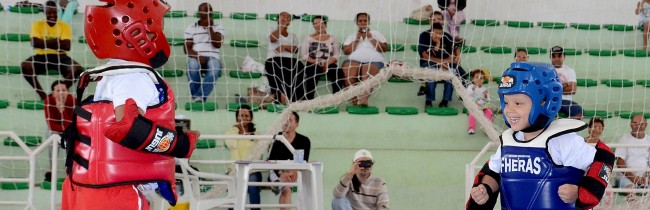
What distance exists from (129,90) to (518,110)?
1615mm

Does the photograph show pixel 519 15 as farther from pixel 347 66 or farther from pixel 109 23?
pixel 109 23

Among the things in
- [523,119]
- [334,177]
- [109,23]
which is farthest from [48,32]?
[523,119]

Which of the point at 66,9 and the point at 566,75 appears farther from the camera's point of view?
the point at 66,9

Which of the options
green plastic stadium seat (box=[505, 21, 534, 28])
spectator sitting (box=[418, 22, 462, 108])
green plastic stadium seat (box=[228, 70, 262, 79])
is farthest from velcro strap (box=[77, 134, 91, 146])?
green plastic stadium seat (box=[505, 21, 534, 28])

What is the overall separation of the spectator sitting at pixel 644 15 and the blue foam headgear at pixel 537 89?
24.0 feet

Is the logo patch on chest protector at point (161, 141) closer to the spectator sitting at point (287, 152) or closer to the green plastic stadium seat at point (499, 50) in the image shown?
the spectator sitting at point (287, 152)

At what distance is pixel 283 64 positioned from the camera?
31.8ft

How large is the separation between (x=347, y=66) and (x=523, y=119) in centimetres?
551

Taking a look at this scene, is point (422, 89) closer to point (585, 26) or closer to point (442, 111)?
point (442, 111)

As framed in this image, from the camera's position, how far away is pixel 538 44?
1088 centimetres

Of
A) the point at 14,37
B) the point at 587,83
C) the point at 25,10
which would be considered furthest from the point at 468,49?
the point at 25,10

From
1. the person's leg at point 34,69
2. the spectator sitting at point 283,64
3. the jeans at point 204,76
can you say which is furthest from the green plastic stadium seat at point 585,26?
the person's leg at point 34,69

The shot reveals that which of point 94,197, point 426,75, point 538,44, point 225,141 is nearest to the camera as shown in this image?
point 94,197

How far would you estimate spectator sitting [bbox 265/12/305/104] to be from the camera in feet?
30.9
